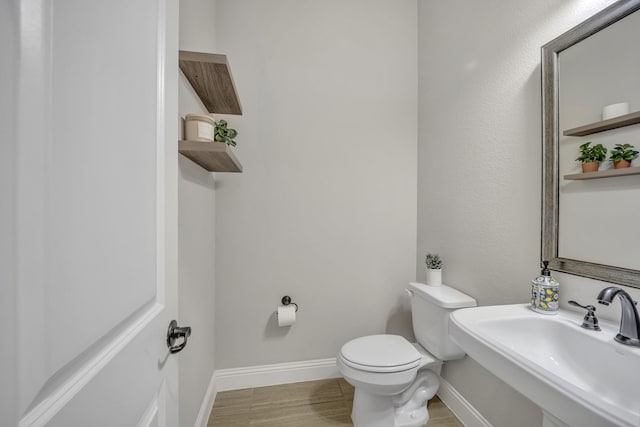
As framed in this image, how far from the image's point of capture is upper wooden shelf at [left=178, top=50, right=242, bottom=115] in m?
1.00

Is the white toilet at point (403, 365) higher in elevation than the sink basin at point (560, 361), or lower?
lower

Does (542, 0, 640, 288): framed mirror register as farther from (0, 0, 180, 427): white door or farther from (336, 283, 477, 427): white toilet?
(0, 0, 180, 427): white door

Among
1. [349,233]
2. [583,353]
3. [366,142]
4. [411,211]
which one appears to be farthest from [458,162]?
[583,353]

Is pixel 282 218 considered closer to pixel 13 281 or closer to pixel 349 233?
pixel 349 233

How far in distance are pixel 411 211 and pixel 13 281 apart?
6.58ft

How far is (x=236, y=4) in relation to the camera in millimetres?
1719

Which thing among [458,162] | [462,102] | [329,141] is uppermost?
[462,102]

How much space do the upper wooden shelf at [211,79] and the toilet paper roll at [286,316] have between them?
1291 mm

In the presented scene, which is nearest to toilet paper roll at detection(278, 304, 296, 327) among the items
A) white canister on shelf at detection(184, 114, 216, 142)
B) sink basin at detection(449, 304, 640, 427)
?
sink basin at detection(449, 304, 640, 427)

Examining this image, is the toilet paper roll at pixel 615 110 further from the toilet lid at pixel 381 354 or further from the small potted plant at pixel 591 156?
the toilet lid at pixel 381 354

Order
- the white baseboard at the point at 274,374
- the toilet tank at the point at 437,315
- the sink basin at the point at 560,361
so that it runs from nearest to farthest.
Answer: the sink basin at the point at 560,361 → the toilet tank at the point at 437,315 → the white baseboard at the point at 274,374

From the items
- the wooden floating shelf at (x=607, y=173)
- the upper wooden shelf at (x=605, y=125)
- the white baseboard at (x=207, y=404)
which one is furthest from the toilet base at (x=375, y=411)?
the upper wooden shelf at (x=605, y=125)

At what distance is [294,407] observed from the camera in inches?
62.2

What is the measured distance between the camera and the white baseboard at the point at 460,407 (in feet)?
4.48
